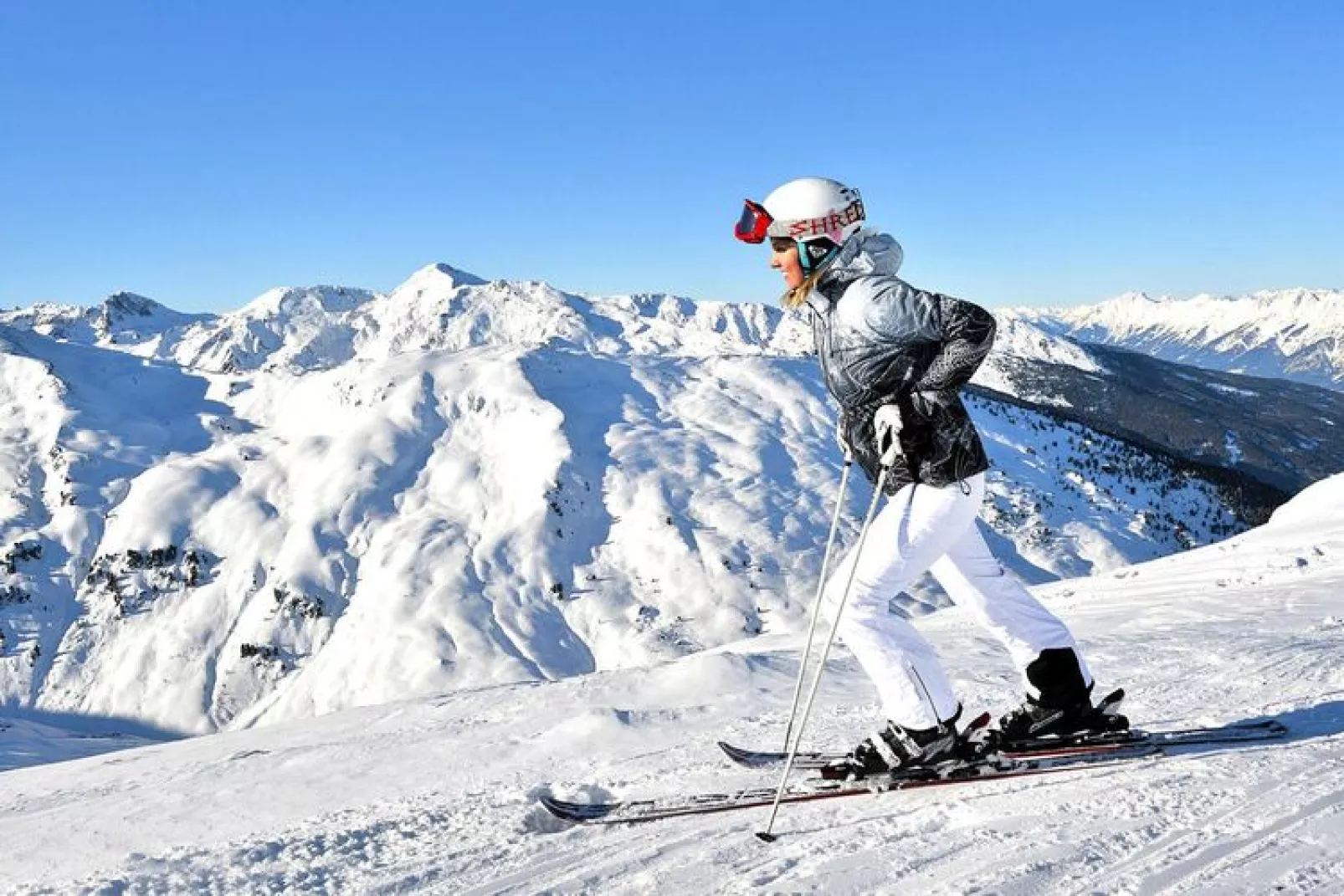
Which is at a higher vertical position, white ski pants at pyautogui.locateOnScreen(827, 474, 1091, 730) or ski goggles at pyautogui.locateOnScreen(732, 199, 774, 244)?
ski goggles at pyautogui.locateOnScreen(732, 199, 774, 244)

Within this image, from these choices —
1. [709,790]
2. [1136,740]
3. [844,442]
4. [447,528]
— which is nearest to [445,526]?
[447,528]

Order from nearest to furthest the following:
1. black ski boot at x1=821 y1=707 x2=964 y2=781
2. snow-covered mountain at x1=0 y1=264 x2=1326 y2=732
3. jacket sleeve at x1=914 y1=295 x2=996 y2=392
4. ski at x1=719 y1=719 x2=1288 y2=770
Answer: jacket sleeve at x1=914 y1=295 x2=996 y2=392
black ski boot at x1=821 y1=707 x2=964 y2=781
ski at x1=719 y1=719 x2=1288 y2=770
snow-covered mountain at x1=0 y1=264 x2=1326 y2=732

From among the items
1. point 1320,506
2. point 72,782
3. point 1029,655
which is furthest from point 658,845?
point 1320,506

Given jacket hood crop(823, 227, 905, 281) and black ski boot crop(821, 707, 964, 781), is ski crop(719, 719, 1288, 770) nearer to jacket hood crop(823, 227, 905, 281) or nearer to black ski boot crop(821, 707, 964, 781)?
black ski boot crop(821, 707, 964, 781)

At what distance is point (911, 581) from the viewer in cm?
545

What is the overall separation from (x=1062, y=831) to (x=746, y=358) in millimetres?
173683

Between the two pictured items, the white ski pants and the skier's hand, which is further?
the skier's hand

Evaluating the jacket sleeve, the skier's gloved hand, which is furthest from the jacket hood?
the skier's gloved hand

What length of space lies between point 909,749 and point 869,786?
1.04 ft

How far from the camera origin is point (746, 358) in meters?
177

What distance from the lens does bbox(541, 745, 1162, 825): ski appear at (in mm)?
5258

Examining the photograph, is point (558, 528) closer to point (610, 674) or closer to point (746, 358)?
point (746, 358)

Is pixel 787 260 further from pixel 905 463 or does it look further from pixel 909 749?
pixel 909 749

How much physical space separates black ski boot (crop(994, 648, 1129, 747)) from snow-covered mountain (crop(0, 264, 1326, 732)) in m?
102
